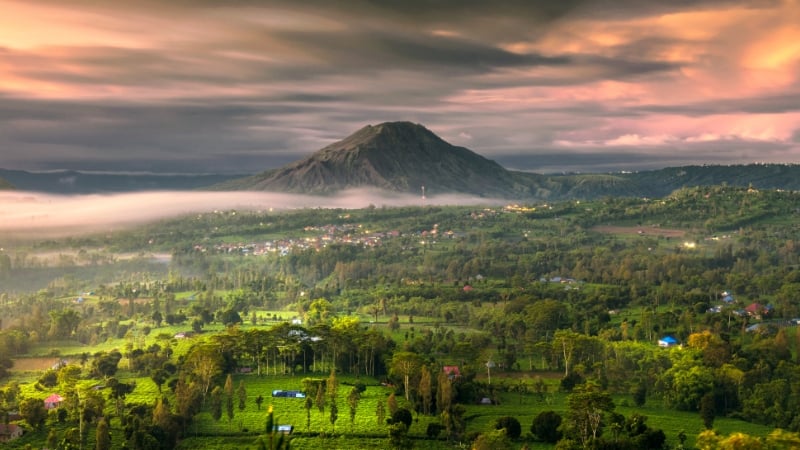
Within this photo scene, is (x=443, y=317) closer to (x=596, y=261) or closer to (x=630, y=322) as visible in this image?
(x=630, y=322)

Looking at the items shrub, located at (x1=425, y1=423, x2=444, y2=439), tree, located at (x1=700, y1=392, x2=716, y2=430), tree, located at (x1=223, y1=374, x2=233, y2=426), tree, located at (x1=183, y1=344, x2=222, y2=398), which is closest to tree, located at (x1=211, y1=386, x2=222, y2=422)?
tree, located at (x1=223, y1=374, x2=233, y2=426)

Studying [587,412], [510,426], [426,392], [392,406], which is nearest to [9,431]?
[392,406]

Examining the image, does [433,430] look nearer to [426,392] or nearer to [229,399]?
[426,392]

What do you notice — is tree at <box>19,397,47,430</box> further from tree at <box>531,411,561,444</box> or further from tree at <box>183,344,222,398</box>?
tree at <box>531,411,561,444</box>

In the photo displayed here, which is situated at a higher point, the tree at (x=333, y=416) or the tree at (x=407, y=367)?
the tree at (x=407, y=367)

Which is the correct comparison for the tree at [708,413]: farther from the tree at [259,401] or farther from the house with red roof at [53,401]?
the house with red roof at [53,401]

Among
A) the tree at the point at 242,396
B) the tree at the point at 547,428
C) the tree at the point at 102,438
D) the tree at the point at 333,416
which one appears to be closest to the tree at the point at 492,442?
the tree at the point at 547,428

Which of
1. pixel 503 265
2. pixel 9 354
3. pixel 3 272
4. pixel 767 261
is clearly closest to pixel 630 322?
pixel 503 265
